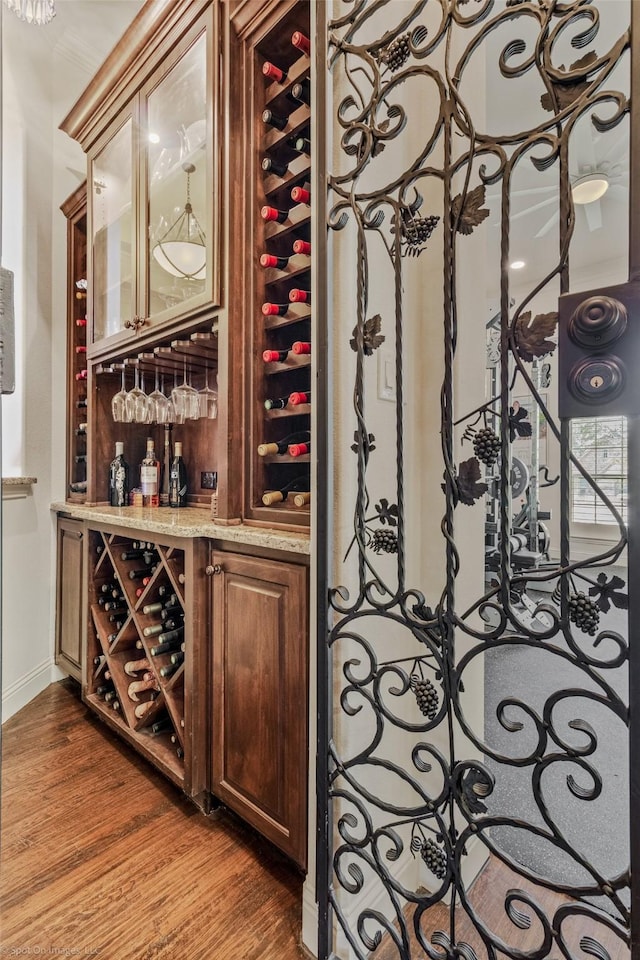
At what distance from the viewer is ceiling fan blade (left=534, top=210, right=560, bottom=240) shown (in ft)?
11.7

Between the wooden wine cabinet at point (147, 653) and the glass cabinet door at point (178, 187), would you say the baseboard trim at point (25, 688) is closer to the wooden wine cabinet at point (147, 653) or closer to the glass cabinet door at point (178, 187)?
the wooden wine cabinet at point (147, 653)

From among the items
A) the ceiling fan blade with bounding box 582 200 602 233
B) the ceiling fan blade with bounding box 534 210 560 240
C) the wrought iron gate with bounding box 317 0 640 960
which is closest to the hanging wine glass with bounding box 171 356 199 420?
the wrought iron gate with bounding box 317 0 640 960

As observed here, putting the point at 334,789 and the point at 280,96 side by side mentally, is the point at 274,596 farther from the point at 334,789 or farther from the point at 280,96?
the point at 280,96

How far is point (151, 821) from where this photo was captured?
1.54m

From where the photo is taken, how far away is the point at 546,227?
373 centimetres

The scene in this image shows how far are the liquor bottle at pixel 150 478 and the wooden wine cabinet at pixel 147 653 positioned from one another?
1.08 ft

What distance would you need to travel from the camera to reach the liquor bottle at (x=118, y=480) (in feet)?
7.84

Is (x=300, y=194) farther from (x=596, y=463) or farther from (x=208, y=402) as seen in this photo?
(x=596, y=463)

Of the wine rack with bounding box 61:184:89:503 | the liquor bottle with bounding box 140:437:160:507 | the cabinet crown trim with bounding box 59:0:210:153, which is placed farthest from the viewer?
the wine rack with bounding box 61:184:89:503

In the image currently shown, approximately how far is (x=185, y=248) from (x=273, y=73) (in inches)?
25.4

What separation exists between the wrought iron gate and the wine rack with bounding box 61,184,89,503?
198cm

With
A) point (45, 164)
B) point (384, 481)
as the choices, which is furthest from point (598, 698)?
point (45, 164)

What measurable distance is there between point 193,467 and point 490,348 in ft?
5.08

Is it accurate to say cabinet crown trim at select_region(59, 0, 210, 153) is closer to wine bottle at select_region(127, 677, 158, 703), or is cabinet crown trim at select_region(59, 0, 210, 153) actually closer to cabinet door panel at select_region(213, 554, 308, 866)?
cabinet door panel at select_region(213, 554, 308, 866)
